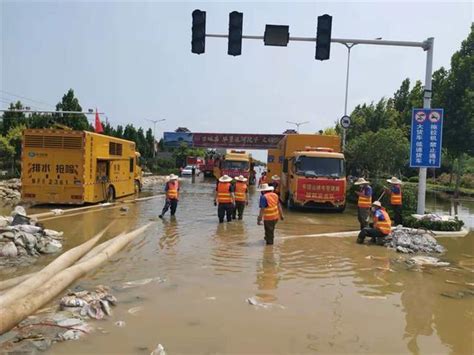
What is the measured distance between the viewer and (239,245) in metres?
11.7

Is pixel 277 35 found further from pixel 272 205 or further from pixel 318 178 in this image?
pixel 318 178

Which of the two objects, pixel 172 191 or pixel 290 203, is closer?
pixel 172 191

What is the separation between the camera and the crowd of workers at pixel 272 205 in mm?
11742

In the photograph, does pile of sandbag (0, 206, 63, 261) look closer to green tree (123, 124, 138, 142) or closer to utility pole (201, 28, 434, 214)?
utility pole (201, 28, 434, 214)

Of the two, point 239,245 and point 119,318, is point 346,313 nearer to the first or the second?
point 119,318

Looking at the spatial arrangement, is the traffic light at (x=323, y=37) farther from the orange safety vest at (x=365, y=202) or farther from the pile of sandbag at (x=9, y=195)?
the pile of sandbag at (x=9, y=195)

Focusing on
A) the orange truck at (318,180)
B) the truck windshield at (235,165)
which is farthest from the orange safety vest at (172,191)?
the truck windshield at (235,165)

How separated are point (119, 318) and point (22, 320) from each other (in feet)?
3.60

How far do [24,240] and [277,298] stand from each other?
210 inches

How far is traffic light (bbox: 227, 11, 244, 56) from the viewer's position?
44.8 feet

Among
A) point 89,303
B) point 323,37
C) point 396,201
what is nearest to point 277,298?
point 89,303

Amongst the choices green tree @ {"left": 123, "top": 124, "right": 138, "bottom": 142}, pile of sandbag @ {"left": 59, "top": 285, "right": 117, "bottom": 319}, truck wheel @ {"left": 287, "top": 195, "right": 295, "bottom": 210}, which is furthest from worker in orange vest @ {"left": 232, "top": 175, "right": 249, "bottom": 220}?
green tree @ {"left": 123, "top": 124, "right": 138, "bottom": 142}

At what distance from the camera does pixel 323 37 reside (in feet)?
46.1

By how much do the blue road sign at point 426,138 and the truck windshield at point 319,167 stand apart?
425 cm
